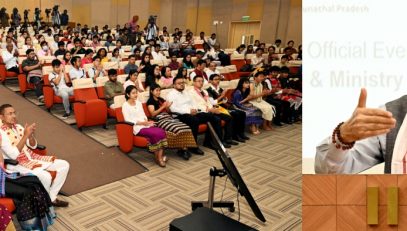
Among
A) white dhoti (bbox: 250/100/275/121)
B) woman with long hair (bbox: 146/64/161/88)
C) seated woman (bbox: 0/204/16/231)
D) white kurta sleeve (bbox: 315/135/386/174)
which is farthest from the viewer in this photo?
woman with long hair (bbox: 146/64/161/88)

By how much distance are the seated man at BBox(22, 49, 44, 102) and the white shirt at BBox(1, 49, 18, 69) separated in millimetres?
755

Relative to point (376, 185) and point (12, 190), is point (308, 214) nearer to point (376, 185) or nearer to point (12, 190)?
point (376, 185)

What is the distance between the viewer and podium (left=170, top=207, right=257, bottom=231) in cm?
291

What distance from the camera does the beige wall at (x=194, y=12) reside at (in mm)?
15617

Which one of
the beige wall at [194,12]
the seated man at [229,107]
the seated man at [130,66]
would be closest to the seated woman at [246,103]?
the seated man at [229,107]

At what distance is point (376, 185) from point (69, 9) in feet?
67.7

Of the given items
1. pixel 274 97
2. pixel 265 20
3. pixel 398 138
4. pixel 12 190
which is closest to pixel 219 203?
pixel 12 190

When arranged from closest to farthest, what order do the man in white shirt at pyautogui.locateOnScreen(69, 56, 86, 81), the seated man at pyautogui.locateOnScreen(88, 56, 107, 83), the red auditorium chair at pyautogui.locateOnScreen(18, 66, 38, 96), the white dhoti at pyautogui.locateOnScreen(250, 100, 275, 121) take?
1. the white dhoti at pyautogui.locateOnScreen(250, 100, 275, 121)
2. the man in white shirt at pyautogui.locateOnScreen(69, 56, 86, 81)
3. the seated man at pyautogui.locateOnScreen(88, 56, 107, 83)
4. the red auditorium chair at pyautogui.locateOnScreen(18, 66, 38, 96)

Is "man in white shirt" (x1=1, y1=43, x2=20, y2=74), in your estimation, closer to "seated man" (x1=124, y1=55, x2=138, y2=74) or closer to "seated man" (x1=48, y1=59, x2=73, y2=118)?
"seated man" (x1=48, y1=59, x2=73, y2=118)

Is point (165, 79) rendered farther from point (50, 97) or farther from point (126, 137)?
point (126, 137)

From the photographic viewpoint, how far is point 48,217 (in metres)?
3.73

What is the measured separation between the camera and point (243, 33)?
17.5 m

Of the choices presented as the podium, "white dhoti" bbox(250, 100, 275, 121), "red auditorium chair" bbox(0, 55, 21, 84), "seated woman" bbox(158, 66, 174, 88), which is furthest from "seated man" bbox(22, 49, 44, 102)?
the podium

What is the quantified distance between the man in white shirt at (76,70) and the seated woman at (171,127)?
2.23 m
